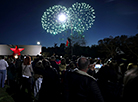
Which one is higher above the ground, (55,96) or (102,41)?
(102,41)

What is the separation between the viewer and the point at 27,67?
6.17 metres

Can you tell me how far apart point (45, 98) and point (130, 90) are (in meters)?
3.57

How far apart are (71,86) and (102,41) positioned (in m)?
51.2

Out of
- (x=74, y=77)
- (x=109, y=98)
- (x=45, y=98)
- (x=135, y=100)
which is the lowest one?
(x=45, y=98)

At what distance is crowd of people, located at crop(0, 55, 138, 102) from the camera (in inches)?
88.6

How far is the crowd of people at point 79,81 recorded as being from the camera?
225cm

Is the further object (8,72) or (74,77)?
(8,72)

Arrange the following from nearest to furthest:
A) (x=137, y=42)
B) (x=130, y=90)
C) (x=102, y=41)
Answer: (x=130, y=90)
(x=137, y=42)
(x=102, y=41)

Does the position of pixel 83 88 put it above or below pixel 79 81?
below

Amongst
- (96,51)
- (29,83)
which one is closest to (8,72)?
(29,83)

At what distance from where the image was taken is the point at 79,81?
7.64 feet

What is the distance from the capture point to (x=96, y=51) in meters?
47.4

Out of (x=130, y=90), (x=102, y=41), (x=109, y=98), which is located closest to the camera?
(x=130, y=90)

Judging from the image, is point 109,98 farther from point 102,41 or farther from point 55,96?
point 102,41
